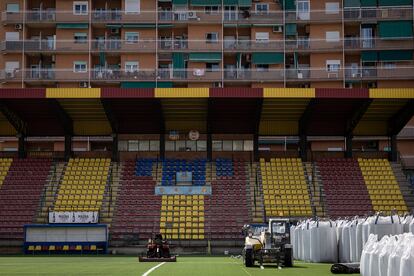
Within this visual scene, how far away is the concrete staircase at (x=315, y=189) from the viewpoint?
46250 mm

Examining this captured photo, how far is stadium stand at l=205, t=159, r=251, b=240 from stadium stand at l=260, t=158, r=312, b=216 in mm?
1421

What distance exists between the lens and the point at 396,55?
68.2 m

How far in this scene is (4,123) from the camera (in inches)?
2020

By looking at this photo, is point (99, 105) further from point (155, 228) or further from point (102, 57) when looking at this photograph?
point (102, 57)

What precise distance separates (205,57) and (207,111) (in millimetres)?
20360

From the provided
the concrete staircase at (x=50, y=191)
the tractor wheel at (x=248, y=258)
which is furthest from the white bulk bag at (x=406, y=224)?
the concrete staircase at (x=50, y=191)

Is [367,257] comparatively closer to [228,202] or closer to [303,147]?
[228,202]

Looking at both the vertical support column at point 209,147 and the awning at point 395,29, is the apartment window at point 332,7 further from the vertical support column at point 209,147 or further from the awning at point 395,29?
the vertical support column at point 209,147

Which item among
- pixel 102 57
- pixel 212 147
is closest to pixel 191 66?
pixel 102 57

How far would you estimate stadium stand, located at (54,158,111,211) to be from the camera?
4625 cm

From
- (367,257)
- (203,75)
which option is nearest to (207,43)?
(203,75)

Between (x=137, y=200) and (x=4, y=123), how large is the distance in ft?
37.6

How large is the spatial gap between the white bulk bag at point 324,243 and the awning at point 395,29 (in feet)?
133

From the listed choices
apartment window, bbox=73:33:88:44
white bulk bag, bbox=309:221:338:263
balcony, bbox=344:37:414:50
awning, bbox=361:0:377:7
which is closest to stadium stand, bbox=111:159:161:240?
white bulk bag, bbox=309:221:338:263
